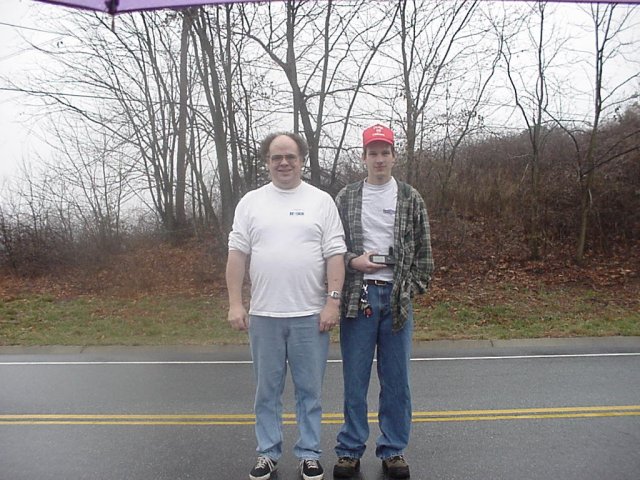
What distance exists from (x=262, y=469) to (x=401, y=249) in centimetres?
162

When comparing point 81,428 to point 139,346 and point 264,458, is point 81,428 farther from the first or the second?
point 139,346

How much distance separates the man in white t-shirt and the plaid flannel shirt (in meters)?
0.11

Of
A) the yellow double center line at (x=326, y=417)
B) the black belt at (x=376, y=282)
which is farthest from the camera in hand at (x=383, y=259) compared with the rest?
the yellow double center line at (x=326, y=417)

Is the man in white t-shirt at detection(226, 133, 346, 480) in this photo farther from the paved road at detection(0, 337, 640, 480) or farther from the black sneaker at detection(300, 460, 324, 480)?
the paved road at detection(0, 337, 640, 480)

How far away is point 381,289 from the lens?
12.0 feet

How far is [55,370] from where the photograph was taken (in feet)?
25.8

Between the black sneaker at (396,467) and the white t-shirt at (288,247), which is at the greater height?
the white t-shirt at (288,247)

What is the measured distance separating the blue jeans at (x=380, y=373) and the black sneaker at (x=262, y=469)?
0.47 metres

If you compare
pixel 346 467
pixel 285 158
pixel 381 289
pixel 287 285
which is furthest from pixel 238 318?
pixel 346 467

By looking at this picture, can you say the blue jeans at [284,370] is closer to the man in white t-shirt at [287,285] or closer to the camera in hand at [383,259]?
the man in white t-shirt at [287,285]

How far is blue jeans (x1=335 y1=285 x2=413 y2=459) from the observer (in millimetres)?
3691

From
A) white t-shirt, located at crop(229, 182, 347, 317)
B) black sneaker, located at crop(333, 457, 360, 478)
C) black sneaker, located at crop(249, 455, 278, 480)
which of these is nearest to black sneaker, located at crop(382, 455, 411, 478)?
black sneaker, located at crop(333, 457, 360, 478)

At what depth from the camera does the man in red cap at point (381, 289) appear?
144 inches

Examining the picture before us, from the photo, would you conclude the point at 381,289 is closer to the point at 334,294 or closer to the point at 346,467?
the point at 334,294
